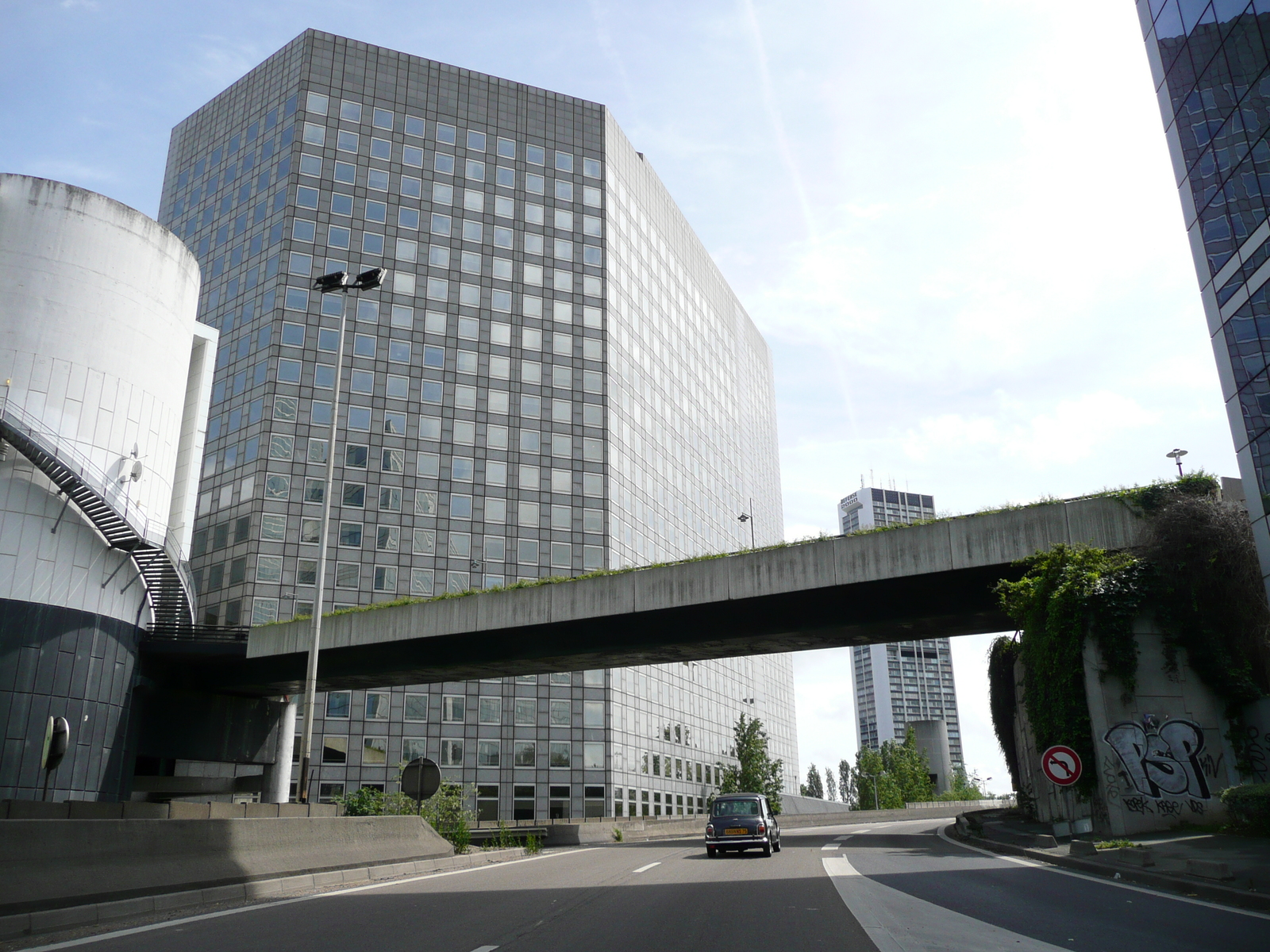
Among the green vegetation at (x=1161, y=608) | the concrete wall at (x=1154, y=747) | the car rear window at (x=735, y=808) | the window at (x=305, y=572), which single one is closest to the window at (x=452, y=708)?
the window at (x=305, y=572)

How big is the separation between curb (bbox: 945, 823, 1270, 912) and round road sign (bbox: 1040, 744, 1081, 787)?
4.76 ft

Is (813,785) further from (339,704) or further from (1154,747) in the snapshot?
(1154,747)

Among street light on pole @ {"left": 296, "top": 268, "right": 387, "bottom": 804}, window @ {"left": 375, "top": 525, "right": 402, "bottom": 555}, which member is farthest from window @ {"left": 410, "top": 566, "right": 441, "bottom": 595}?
street light on pole @ {"left": 296, "top": 268, "right": 387, "bottom": 804}

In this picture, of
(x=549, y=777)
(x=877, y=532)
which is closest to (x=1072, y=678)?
(x=877, y=532)

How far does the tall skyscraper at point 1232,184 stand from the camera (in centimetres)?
2228

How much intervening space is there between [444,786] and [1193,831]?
21045 mm

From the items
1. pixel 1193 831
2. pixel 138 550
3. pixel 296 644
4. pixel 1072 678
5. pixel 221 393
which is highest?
pixel 221 393

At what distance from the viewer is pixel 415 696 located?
2456 inches

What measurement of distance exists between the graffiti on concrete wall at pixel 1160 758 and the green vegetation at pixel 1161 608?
2.45ft

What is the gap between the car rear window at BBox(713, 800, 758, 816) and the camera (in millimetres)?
25359

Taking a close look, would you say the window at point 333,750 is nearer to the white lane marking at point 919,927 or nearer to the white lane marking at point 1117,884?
the white lane marking at point 1117,884

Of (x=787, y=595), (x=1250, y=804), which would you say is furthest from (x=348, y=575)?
(x=1250, y=804)

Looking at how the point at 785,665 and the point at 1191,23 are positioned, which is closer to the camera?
the point at 1191,23

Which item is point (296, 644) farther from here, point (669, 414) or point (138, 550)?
point (669, 414)
